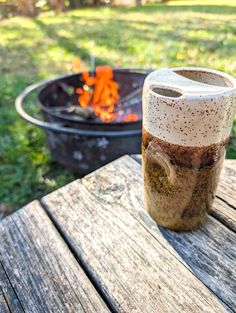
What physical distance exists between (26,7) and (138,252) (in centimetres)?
762

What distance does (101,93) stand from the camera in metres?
2.38

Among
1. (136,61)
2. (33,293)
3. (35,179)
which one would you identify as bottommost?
(35,179)

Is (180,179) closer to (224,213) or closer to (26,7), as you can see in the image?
(224,213)

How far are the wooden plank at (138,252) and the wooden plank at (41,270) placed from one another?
0.03 metres

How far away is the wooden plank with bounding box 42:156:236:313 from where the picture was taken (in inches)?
26.2

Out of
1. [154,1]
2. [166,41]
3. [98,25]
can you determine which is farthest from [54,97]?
[154,1]

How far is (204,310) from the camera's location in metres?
0.64

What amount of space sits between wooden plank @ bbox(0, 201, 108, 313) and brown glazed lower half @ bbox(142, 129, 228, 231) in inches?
9.3

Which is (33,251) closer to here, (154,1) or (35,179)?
(35,179)

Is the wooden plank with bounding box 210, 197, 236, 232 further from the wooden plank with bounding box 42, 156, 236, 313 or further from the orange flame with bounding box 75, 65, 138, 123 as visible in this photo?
the orange flame with bounding box 75, 65, 138, 123

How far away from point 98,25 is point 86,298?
19.9 feet

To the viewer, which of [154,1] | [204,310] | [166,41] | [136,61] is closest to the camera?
[204,310]

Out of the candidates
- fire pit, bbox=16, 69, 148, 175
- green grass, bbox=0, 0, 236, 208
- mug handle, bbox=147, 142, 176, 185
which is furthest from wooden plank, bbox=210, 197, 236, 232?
green grass, bbox=0, 0, 236, 208

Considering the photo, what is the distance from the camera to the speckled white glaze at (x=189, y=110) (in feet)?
1.96
